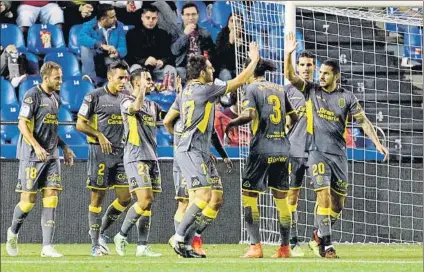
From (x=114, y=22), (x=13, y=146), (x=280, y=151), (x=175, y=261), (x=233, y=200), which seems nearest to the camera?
(x=175, y=261)

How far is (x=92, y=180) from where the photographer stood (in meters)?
12.6

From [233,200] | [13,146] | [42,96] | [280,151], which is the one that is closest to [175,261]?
[280,151]

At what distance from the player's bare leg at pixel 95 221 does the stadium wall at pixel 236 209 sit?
270 centimetres

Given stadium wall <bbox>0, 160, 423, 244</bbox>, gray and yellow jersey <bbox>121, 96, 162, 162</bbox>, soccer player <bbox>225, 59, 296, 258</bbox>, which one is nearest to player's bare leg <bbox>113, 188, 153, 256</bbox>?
gray and yellow jersey <bbox>121, 96, 162, 162</bbox>

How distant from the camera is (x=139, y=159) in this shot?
39.6 ft

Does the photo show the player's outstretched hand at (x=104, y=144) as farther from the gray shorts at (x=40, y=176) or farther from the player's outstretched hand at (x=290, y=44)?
the player's outstretched hand at (x=290, y=44)

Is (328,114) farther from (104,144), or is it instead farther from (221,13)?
(221,13)

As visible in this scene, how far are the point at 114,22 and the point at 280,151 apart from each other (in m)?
7.12

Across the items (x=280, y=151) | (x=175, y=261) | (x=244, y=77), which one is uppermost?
(x=244, y=77)

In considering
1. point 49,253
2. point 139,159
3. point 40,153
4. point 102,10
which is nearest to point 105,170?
point 139,159

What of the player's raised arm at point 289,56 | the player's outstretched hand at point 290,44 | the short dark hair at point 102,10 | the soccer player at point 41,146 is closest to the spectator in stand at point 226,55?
the short dark hair at point 102,10

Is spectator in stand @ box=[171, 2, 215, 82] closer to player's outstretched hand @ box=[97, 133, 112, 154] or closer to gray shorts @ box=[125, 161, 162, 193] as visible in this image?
player's outstretched hand @ box=[97, 133, 112, 154]

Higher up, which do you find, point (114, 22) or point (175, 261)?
point (114, 22)

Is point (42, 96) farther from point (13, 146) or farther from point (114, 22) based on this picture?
point (114, 22)
